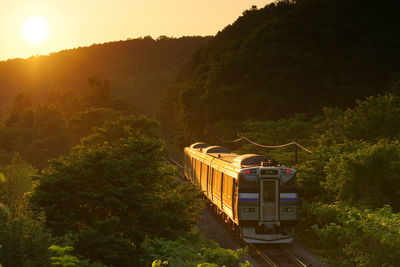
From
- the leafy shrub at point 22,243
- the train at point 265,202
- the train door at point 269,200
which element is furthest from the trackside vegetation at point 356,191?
the leafy shrub at point 22,243

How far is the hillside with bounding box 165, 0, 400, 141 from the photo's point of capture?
5066 centimetres

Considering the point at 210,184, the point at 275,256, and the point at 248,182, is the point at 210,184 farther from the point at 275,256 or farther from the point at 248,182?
the point at 275,256

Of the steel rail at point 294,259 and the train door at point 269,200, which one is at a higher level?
the train door at point 269,200

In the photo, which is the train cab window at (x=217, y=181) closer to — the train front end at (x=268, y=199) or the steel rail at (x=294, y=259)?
the train front end at (x=268, y=199)

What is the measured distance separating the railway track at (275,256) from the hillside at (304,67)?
30.7m

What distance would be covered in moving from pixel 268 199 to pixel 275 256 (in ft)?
7.84

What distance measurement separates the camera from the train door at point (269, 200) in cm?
1944

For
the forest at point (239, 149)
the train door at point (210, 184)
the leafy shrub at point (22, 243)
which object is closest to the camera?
the leafy shrub at point (22, 243)

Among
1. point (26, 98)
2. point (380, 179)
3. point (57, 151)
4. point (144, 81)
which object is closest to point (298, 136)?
point (380, 179)

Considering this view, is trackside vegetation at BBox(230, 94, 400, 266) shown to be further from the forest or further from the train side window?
the train side window

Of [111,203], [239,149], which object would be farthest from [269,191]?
[239,149]

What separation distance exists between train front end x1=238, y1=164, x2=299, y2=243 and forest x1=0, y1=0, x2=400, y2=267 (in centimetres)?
172

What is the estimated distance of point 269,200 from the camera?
64.2 ft

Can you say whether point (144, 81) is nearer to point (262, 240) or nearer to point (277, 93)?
point (277, 93)
